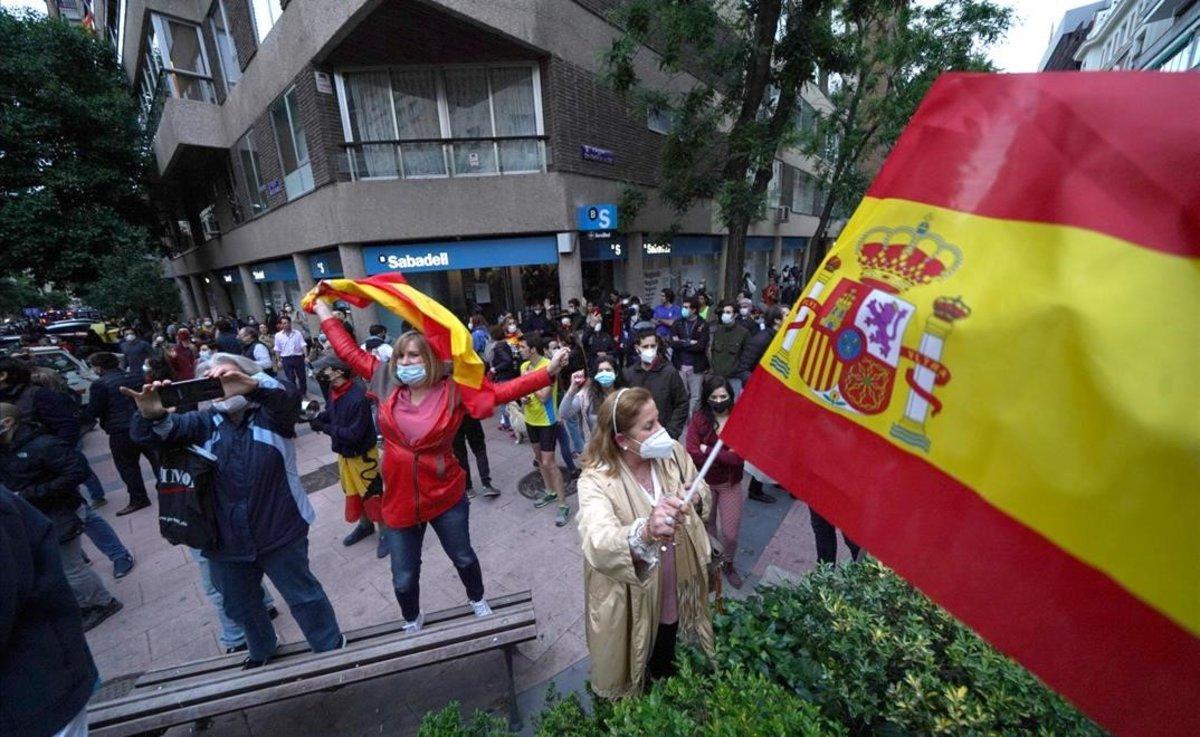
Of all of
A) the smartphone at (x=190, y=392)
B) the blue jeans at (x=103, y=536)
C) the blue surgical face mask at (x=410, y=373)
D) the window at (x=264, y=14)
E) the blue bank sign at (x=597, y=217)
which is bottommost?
the blue jeans at (x=103, y=536)

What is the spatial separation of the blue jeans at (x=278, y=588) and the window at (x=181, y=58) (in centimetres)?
1953

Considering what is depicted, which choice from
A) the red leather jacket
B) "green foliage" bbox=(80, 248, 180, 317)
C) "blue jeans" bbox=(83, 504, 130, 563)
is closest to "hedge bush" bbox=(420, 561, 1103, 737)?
the red leather jacket

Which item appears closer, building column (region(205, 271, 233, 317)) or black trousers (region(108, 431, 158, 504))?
black trousers (region(108, 431, 158, 504))

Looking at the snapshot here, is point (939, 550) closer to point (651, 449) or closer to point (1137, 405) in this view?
point (1137, 405)

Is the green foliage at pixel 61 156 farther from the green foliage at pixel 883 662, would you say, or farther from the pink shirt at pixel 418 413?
the green foliage at pixel 883 662

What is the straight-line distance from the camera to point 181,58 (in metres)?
15.9

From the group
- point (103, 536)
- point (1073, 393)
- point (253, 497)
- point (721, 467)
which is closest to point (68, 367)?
point (103, 536)

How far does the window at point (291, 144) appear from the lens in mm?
11751

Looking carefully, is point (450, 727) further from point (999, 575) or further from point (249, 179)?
point (249, 179)

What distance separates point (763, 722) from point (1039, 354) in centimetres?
141

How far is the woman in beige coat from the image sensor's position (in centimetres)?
216

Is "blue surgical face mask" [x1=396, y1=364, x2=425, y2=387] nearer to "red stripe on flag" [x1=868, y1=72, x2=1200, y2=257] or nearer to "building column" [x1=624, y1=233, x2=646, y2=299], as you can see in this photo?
"red stripe on flag" [x1=868, y1=72, x2=1200, y2=257]

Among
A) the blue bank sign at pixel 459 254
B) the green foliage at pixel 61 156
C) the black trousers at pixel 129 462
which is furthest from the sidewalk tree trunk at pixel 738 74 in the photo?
the green foliage at pixel 61 156

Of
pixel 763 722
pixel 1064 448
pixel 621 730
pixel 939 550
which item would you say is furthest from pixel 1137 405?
pixel 621 730
